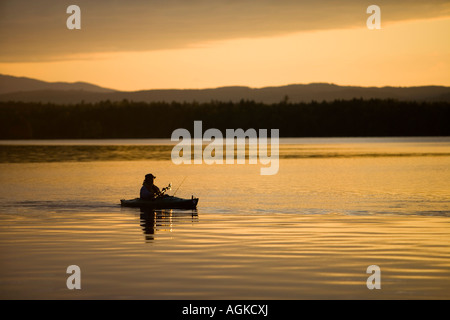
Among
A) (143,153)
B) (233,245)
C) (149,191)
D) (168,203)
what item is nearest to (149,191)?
(149,191)

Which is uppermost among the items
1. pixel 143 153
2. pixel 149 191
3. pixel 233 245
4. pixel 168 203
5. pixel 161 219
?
pixel 143 153

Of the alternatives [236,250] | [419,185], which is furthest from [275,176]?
[236,250]

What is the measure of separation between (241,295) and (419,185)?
118ft

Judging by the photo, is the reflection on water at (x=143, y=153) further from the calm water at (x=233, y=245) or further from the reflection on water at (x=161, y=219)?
the reflection on water at (x=161, y=219)

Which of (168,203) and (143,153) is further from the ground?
(143,153)

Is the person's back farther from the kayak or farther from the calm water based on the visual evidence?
the calm water

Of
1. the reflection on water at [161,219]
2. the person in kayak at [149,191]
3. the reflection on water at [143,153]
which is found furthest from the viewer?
the reflection on water at [143,153]

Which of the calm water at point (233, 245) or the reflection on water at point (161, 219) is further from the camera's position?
the reflection on water at point (161, 219)

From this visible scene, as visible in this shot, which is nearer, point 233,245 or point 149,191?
point 233,245

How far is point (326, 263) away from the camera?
1886cm

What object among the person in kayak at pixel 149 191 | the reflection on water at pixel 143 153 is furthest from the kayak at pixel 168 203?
the reflection on water at pixel 143 153

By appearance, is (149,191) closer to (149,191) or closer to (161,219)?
(149,191)

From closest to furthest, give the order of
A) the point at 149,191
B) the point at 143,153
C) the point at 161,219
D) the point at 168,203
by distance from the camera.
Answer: the point at 161,219 < the point at 168,203 < the point at 149,191 < the point at 143,153

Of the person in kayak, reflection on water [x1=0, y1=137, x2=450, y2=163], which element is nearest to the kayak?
the person in kayak
